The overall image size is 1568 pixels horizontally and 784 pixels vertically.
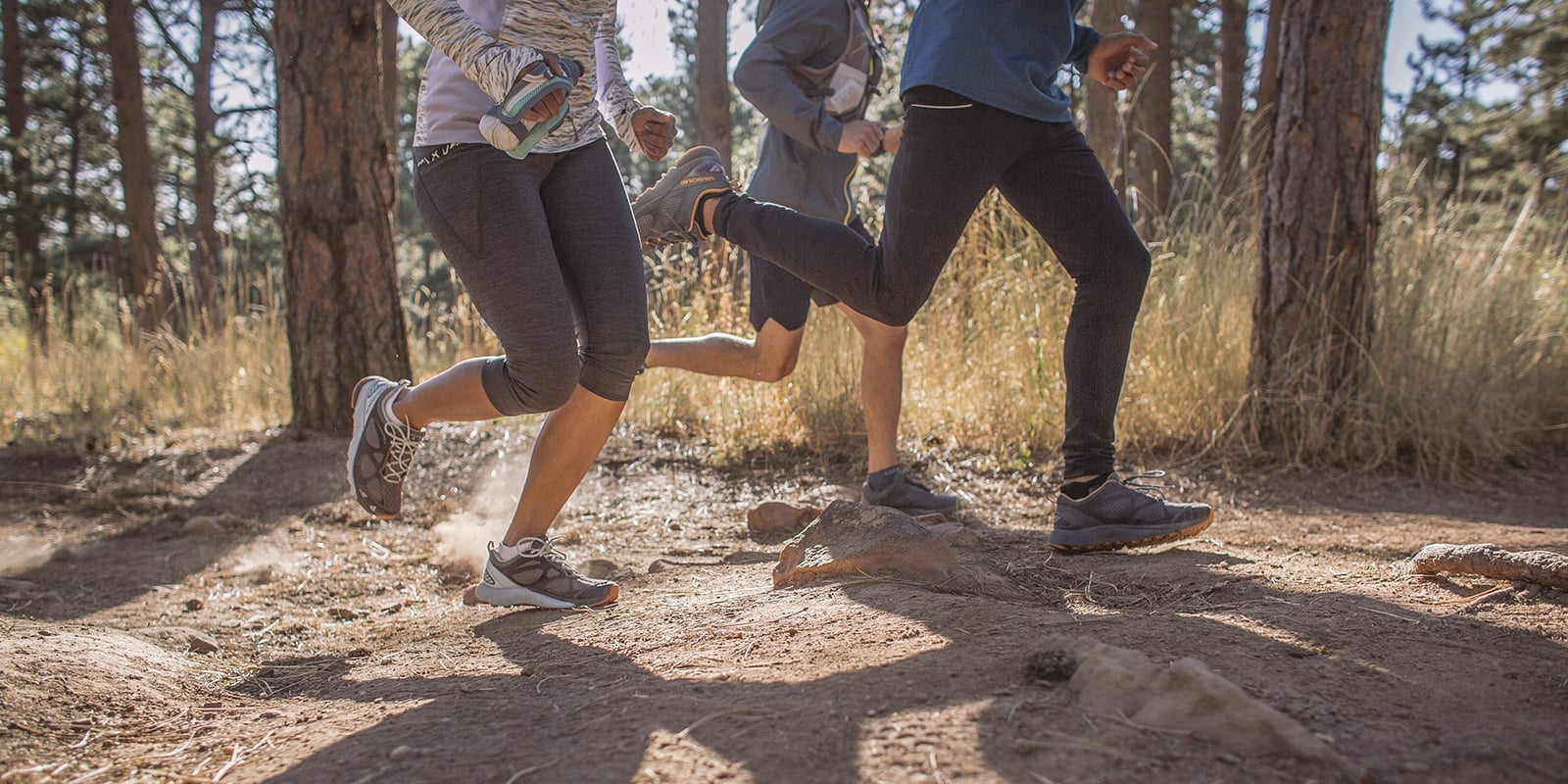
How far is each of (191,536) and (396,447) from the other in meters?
2.21

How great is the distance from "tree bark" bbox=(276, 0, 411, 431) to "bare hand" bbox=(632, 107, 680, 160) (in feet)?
11.2

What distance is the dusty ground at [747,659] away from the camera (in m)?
1.67

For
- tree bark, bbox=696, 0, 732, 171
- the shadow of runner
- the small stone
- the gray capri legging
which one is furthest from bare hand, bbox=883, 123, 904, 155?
tree bark, bbox=696, 0, 732, 171

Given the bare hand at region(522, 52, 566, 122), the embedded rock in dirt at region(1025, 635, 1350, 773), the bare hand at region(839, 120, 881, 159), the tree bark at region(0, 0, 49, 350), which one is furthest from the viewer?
the tree bark at region(0, 0, 49, 350)

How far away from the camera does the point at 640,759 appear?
1704mm

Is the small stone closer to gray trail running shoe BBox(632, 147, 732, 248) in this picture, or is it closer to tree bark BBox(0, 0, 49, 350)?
gray trail running shoe BBox(632, 147, 732, 248)

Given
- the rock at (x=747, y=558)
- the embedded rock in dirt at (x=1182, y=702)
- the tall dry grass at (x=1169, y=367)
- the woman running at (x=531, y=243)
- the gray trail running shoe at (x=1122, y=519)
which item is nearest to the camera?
the embedded rock in dirt at (x=1182, y=702)

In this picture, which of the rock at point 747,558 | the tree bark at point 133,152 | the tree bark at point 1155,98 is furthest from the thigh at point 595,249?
the tree bark at point 133,152

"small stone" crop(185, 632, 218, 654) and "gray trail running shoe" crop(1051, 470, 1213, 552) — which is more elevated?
"gray trail running shoe" crop(1051, 470, 1213, 552)

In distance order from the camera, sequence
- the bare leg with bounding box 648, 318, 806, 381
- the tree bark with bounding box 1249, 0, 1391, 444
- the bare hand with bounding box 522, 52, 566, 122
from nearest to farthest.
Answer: the bare hand with bounding box 522, 52, 566, 122
the bare leg with bounding box 648, 318, 806, 381
the tree bark with bounding box 1249, 0, 1391, 444

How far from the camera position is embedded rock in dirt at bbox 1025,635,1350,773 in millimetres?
1577

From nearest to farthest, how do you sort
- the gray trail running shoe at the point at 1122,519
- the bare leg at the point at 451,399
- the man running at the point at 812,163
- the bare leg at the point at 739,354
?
the bare leg at the point at 451,399 < the gray trail running shoe at the point at 1122,519 < the man running at the point at 812,163 < the bare leg at the point at 739,354

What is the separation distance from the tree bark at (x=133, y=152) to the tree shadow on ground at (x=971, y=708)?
1015cm

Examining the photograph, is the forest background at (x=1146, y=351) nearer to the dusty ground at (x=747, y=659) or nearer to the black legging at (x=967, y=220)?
the dusty ground at (x=747, y=659)
